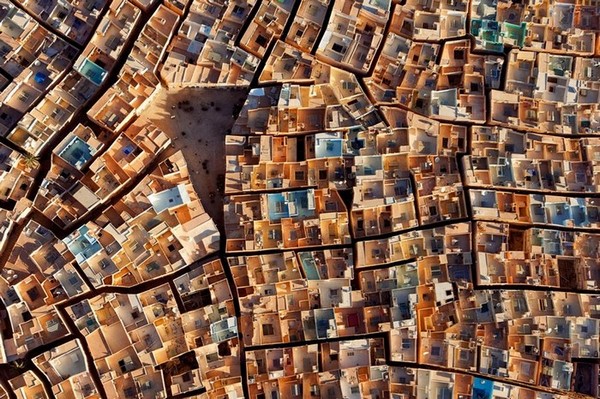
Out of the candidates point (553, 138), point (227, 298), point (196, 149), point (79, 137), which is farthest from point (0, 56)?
point (553, 138)

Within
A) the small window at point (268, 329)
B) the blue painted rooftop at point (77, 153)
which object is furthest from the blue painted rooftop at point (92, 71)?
the small window at point (268, 329)

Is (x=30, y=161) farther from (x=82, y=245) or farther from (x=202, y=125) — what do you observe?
(x=202, y=125)

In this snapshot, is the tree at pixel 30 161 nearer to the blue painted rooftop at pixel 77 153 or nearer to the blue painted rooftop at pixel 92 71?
the blue painted rooftop at pixel 77 153

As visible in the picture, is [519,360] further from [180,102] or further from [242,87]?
[180,102]

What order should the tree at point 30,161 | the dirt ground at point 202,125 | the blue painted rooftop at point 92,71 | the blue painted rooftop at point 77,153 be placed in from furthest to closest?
the dirt ground at point 202,125
the blue painted rooftop at point 92,71
the tree at point 30,161
the blue painted rooftop at point 77,153

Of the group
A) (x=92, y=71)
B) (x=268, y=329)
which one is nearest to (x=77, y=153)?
(x=92, y=71)

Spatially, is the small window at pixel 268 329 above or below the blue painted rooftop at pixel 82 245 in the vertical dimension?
below

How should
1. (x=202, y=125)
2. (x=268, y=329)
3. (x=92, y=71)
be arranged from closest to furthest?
(x=268, y=329) → (x=92, y=71) → (x=202, y=125)

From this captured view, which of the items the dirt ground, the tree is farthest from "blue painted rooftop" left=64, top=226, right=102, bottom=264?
the dirt ground
